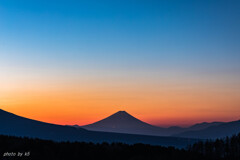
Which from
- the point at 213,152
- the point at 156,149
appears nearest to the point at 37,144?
the point at 156,149

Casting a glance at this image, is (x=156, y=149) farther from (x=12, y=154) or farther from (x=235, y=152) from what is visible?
(x=235, y=152)

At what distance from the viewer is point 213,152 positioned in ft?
224

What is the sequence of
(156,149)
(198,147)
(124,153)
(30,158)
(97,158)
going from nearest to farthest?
(30,158)
(97,158)
(124,153)
(156,149)
(198,147)

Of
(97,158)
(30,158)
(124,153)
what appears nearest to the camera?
(30,158)

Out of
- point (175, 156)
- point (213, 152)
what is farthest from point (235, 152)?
point (175, 156)

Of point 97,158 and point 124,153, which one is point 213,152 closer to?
point 124,153

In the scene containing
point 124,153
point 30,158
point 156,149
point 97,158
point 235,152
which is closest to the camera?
point 30,158

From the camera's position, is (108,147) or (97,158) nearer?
(97,158)

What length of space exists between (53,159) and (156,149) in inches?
619

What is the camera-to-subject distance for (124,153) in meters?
40.8

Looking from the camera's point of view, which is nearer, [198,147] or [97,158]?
[97,158]

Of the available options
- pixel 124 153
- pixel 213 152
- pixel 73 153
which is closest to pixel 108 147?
pixel 124 153

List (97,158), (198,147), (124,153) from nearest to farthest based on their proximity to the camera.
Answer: (97,158) → (124,153) → (198,147)

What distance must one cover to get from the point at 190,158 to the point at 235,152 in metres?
33.7
